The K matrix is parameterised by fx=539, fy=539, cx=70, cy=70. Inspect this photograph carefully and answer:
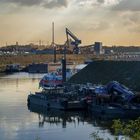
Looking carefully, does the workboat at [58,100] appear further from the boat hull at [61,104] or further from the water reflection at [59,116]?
the water reflection at [59,116]

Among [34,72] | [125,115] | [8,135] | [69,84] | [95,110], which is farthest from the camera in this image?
[34,72]

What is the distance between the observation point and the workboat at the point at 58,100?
3341 centimetres

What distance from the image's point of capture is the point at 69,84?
144ft

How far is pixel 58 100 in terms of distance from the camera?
113ft

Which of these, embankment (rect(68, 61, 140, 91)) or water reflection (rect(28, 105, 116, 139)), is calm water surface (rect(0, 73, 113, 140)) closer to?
water reflection (rect(28, 105, 116, 139))

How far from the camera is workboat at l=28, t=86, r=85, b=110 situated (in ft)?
110

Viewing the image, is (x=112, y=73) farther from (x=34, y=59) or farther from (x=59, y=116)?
(x=34, y=59)

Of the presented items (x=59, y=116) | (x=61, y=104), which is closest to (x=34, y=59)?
(x=61, y=104)

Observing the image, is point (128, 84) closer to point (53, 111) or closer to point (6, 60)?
point (53, 111)

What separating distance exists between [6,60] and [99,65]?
88.1m

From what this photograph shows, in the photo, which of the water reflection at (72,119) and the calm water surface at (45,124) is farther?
the water reflection at (72,119)

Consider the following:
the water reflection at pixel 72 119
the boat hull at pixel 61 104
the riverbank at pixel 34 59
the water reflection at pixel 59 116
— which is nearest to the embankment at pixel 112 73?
the boat hull at pixel 61 104

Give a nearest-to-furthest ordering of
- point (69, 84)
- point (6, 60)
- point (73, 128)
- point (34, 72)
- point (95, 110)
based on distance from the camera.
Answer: point (73, 128), point (95, 110), point (69, 84), point (34, 72), point (6, 60)

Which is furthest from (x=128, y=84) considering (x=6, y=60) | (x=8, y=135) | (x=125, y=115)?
(x=6, y=60)
